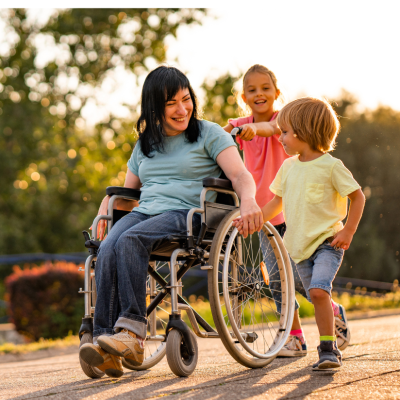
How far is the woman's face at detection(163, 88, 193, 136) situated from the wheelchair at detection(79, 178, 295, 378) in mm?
351

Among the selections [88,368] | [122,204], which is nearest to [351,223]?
[122,204]

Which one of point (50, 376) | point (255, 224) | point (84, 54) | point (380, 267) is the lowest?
point (380, 267)

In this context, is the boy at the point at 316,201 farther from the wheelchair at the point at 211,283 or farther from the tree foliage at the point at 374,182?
the tree foliage at the point at 374,182

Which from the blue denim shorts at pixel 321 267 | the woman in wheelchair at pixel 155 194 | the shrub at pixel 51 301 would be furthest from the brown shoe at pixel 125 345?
the shrub at pixel 51 301

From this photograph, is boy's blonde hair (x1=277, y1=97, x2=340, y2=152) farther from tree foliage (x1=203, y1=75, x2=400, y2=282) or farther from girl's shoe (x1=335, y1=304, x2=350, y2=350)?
tree foliage (x1=203, y1=75, x2=400, y2=282)

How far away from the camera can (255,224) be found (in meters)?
2.51

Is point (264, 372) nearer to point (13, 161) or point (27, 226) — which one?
point (13, 161)

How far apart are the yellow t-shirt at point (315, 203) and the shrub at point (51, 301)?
205 inches

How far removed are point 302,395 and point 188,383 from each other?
50 centimetres

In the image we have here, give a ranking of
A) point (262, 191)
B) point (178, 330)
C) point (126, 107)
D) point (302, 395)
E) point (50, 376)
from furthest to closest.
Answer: point (126, 107) < point (262, 191) < point (50, 376) < point (178, 330) < point (302, 395)

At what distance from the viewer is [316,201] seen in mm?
2576

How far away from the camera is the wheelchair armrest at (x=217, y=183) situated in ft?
8.23

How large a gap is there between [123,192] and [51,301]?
16.8ft

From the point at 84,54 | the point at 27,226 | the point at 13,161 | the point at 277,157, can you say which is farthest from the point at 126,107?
the point at 277,157
